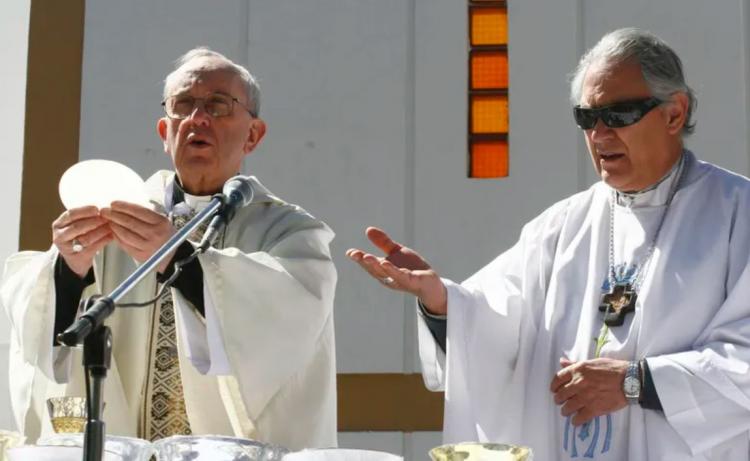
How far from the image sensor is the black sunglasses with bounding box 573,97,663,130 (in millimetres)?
4348

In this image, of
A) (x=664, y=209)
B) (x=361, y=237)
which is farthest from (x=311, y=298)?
(x=361, y=237)

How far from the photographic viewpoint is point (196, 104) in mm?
4789

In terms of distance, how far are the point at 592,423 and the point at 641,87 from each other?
3.13ft

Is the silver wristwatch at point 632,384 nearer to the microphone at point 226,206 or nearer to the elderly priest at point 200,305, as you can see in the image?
the elderly priest at point 200,305

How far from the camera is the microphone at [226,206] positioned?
131 inches

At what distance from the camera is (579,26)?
25.5ft

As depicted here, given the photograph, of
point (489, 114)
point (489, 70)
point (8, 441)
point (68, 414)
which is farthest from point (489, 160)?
point (8, 441)

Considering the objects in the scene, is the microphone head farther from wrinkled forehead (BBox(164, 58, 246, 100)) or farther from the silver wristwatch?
wrinkled forehead (BBox(164, 58, 246, 100))

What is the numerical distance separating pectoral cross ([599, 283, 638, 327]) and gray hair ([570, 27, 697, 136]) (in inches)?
20.0

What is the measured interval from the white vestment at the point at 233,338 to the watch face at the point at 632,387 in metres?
0.93

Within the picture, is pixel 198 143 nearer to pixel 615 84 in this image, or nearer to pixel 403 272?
pixel 403 272

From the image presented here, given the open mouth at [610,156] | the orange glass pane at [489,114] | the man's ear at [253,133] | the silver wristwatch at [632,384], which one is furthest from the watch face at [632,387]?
the orange glass pane at [489,114]

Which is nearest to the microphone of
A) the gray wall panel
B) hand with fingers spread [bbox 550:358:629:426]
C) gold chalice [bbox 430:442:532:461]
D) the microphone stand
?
the microphone stand

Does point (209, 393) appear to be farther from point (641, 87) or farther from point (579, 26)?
point (579, 26)
